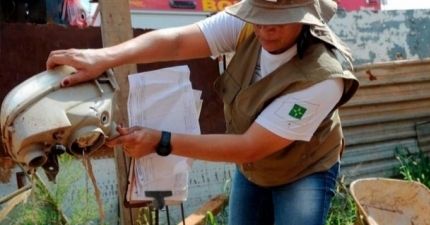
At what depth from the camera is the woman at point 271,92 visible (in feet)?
6.56

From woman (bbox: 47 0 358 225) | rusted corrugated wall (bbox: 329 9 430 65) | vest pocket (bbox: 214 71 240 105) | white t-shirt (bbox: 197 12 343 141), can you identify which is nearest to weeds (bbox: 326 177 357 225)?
rusted corrugated wall (bbox: 329 9 430 65)

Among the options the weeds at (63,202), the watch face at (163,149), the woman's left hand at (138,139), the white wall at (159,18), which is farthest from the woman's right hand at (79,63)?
the white wall at (159,18)

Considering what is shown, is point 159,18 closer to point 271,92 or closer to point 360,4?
point 360,4

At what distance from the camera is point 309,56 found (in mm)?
2062

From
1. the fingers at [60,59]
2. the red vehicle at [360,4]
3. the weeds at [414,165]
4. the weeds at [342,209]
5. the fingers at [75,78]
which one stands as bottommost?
the weeds at [414,165]

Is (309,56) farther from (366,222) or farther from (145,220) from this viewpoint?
(145,220)

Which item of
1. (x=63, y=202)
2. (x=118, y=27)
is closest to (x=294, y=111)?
(x=118, y=27)

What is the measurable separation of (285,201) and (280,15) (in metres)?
0.68

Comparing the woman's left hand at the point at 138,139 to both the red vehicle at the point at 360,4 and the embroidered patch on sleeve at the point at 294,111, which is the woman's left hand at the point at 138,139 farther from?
the red vehicle at the point at 360,4

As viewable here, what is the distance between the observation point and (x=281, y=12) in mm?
1970

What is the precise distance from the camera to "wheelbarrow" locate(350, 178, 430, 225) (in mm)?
3607

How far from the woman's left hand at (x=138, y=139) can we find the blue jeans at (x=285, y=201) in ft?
1.76

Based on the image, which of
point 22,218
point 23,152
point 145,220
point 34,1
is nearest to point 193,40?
point 23,152

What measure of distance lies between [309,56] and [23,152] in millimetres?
933
